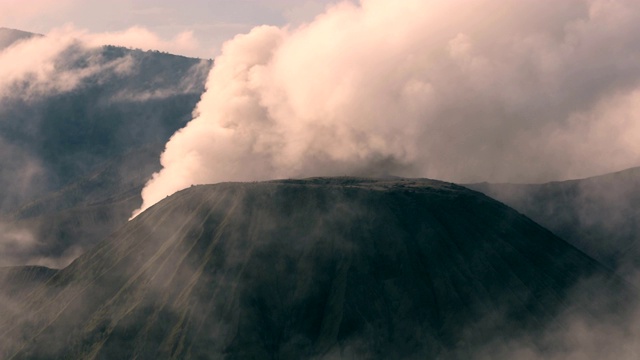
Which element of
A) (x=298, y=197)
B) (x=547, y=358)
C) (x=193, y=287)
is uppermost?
(x=298, y=197)

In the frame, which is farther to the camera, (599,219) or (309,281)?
(599,219)

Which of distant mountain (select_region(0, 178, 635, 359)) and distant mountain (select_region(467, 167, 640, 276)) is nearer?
distant mountain (select_region(0, 178, 635, 359))

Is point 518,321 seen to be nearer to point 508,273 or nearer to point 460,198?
point 508,273

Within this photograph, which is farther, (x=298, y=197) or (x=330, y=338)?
(x=298, y=197)

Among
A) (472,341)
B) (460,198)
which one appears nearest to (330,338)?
(472,341)

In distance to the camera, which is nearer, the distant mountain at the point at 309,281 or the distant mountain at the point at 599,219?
the distant mountain at the point at 309,281

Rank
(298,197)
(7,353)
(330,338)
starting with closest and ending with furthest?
(330,338) < (7,353) < (298,197)

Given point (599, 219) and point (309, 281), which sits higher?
point (599, 219)

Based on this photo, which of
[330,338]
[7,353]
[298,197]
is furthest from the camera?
[298,197]
